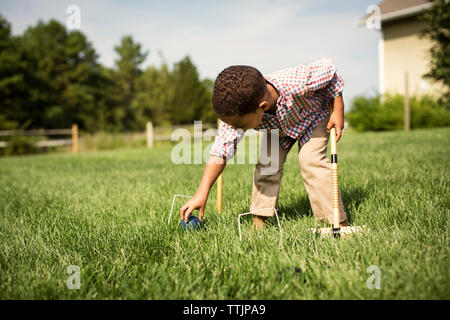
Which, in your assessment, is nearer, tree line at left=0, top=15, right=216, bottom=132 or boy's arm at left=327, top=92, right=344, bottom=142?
boy's arm at left=327, top=92, right=344, bottom=142

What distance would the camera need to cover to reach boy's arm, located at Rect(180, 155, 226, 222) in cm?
195

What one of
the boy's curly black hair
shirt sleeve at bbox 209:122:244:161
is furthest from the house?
the boy's curly black hair

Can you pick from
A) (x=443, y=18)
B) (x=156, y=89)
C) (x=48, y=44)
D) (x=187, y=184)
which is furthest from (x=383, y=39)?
(x=48, y=44)

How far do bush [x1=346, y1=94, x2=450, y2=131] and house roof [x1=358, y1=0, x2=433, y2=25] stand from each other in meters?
3.54

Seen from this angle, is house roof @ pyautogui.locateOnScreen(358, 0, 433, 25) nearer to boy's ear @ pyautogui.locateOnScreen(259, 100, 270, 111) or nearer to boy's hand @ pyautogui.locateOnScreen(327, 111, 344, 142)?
boy's hand @ pyautogui.locateOnScreen(327, 111, 344, 142)

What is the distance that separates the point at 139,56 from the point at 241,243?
157 ft

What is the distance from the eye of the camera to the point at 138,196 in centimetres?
351

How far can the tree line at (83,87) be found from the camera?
28.3 m

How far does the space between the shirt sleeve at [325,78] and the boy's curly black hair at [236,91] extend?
0.44 metres

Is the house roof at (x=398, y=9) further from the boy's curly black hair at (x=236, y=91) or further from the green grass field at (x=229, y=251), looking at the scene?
the boy's curly black hair at (x=236, y=91)

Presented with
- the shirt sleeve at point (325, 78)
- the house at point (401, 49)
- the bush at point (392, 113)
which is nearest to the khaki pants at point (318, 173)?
the shirt sleeve at point (325, 78)

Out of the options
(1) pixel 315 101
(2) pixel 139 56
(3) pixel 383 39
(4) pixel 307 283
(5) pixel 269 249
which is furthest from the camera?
(2) pixel 139 56
